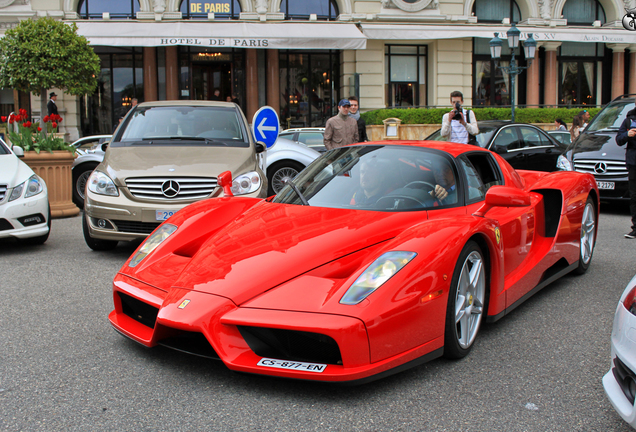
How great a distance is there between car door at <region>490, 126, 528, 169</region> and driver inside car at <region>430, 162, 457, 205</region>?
7151 mm

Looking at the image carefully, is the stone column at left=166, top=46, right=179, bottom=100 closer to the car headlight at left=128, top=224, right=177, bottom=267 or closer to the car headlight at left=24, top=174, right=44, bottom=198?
the car headlight at left=24, top=174, right=44, bottom=198

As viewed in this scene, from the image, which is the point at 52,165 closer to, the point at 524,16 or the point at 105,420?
the point at 105,420

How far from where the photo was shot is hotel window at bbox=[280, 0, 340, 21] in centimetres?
2348

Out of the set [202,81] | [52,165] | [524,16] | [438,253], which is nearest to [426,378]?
[438,253]

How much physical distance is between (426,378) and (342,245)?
0.80 meters

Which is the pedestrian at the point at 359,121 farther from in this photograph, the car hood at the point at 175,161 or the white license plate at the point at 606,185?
the white license plate at the point at 606,185

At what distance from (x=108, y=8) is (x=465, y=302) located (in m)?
23.0

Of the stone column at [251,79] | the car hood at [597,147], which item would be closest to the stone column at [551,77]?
the stone column at [251,79]

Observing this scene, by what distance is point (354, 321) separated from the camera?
8.72 feet

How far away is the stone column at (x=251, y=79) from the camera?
23062 mm

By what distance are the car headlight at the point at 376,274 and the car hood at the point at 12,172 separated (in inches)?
204

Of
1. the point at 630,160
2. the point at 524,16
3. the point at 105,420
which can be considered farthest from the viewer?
the point at 524,16

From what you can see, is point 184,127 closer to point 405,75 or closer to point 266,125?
point 266,125

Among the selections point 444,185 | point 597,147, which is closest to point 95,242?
point 444,185
